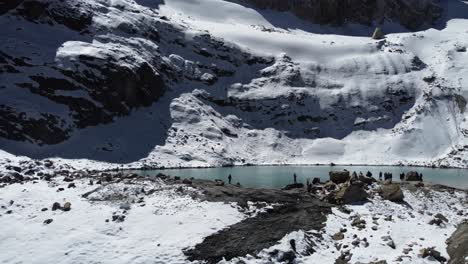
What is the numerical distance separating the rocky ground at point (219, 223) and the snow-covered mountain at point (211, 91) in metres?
45.3

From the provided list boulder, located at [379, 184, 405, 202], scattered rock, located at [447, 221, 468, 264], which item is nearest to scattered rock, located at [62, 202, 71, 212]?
boulder, located at [379, 184, 405, 202]

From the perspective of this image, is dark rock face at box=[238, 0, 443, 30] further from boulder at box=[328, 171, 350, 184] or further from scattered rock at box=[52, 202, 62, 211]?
scattered rock at box=[52, 202, 62, 211]

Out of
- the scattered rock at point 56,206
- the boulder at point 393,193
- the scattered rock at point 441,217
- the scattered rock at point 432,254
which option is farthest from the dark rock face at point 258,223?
the scattered rock at point 56,206

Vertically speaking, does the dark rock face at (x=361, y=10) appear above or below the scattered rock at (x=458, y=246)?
above

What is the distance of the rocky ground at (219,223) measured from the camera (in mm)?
20453

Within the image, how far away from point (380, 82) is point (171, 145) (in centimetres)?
5382

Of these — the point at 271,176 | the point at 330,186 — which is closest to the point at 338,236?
the point at 330,186

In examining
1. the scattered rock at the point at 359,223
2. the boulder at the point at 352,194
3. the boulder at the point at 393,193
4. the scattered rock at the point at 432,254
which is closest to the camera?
the scattered rock at the point at 432,254

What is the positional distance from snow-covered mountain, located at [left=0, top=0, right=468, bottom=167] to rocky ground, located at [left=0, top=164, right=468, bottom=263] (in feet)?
149

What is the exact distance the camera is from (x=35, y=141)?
70875 millimetres

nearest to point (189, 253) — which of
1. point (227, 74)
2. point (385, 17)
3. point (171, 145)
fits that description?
point (171, 145)

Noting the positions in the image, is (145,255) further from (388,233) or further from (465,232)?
(465,232)

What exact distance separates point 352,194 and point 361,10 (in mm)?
149025

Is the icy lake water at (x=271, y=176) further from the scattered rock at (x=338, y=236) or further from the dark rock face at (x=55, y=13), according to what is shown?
the dark rock face at (x=55, y=13)
